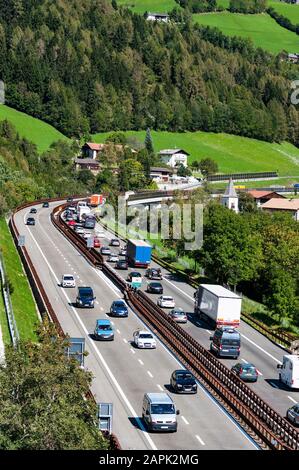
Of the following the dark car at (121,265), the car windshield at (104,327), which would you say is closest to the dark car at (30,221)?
the dark car at (121,265)

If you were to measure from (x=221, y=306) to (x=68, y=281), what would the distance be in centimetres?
1704

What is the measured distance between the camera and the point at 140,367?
54.0 m

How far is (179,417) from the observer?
43.8 m

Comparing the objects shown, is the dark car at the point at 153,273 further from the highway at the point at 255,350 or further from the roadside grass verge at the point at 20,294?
the roadside grass verge at the point at 20,294

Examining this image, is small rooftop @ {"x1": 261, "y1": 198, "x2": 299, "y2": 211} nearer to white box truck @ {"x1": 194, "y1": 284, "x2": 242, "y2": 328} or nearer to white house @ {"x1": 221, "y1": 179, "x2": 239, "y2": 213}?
white house @ {"x1": 221, "y1": 179, "x2": 239, "y2": 213}

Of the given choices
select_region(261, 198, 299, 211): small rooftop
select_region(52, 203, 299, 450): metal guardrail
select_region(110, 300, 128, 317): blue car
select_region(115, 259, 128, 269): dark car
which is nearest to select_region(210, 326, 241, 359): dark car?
select_region(52, 203, 299, 450): metal guardrail

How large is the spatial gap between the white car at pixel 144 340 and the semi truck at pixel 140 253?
33874 millimetres

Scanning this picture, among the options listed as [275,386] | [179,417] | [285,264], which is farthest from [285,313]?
[179,417]

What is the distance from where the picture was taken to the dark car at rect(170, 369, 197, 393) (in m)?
48.1

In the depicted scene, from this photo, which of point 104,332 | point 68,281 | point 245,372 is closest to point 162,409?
point 245,372

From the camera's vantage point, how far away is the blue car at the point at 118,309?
68188 millimetres

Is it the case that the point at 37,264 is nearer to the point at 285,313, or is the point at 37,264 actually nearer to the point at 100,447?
the point at 285,313

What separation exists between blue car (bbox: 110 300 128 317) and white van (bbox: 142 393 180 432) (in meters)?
26.5

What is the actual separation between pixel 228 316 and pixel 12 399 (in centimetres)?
3519
